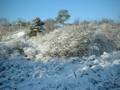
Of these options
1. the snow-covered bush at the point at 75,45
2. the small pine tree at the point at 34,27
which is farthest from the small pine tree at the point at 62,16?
the snow-covered bush at the point at 75,45

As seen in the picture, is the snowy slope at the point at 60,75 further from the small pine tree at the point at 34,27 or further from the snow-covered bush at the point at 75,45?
the small pine tree at the point at 34,27

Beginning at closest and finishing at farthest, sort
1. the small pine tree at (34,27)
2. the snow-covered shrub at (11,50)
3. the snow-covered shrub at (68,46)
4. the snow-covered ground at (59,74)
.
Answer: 1. the snow-covered ground at (59,74)
2. the snow-covered shrub at (11,50)
3. the snow-covered shrub at (68,46)
4. the small pine tree at (34,27)

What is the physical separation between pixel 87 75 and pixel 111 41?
6846 mm

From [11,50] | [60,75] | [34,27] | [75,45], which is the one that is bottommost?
[60,75]

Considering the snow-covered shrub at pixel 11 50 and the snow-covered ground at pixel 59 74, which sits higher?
the snow-covered shrub at pixel 11 50

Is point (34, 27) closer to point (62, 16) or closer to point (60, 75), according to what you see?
point (62, 16)

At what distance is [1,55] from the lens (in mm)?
8492

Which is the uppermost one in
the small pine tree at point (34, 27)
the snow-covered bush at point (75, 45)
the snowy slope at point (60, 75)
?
the small pine tree at point (34, 27)

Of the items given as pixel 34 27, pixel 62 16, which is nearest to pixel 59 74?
pixel 34 27

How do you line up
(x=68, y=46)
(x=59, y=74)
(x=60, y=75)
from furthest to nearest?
(x=68, y=46), (x=59, y=74), (x=60, y=75)

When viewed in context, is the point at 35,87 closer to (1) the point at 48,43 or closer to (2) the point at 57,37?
(1) the point at 48,43

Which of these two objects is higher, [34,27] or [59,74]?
[34,27]

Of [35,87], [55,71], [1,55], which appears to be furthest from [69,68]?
[1,55]

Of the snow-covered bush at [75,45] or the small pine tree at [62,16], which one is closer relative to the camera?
the snow-covered bush at [75,45]
